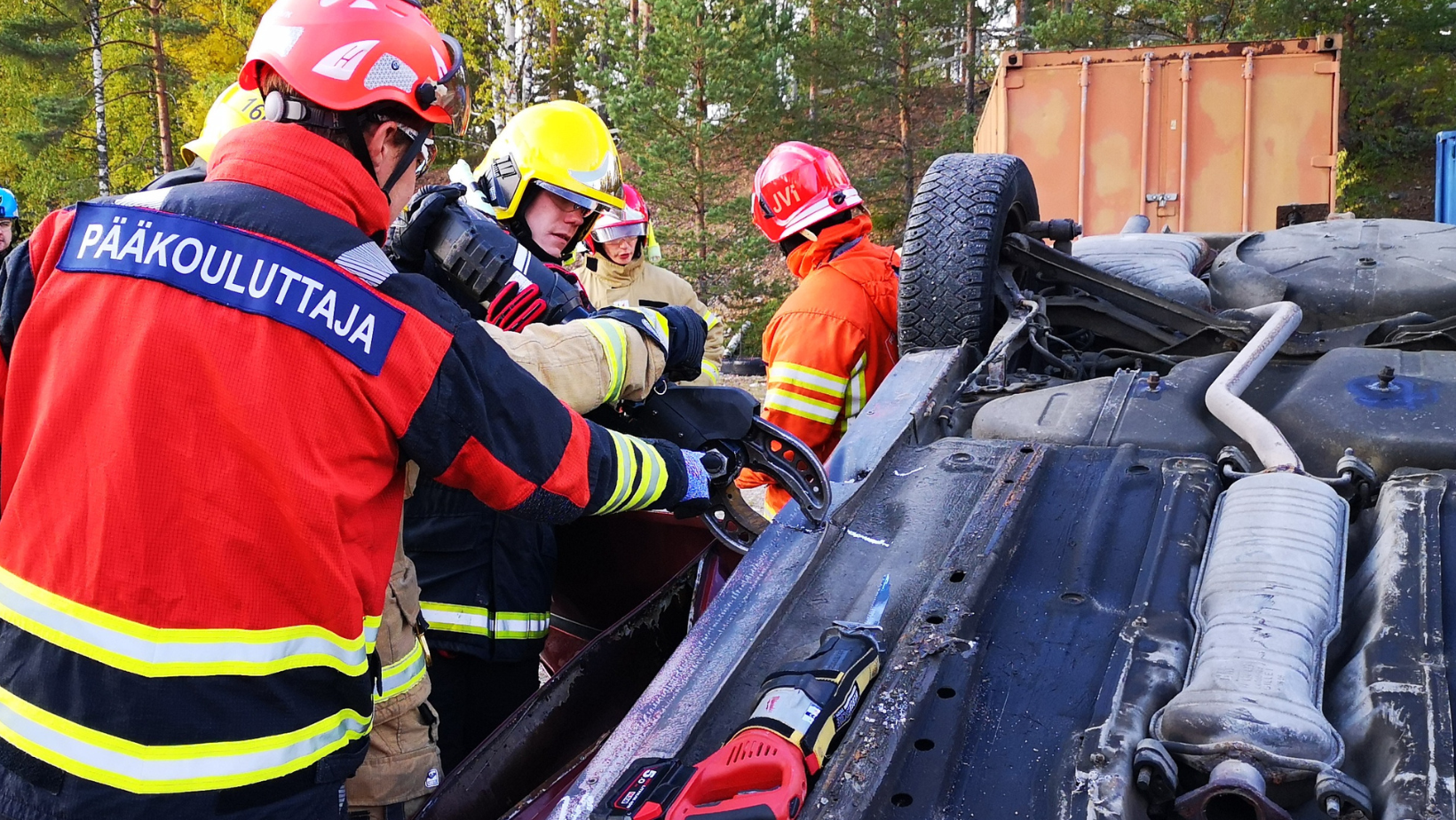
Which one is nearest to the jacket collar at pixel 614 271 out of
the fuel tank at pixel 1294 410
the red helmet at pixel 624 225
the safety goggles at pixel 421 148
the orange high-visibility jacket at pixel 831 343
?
the red helmet at pixel 624 225

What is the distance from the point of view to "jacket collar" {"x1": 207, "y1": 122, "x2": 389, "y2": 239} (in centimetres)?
154

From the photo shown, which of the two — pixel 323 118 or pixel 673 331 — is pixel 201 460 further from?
pixel 673 331

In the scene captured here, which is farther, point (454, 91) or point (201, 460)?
point (454, 91)

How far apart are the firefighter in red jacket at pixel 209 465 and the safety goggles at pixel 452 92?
19cm

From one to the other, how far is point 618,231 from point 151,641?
417cm

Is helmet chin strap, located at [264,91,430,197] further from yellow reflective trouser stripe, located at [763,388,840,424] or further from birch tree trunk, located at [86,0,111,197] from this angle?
birch tree trunk, located at [86,0,111,197]

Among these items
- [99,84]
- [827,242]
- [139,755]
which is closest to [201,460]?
[139,755]

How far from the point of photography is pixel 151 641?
1418 mm

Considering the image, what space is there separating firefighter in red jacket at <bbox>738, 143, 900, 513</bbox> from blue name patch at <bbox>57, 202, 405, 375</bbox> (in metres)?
1.90

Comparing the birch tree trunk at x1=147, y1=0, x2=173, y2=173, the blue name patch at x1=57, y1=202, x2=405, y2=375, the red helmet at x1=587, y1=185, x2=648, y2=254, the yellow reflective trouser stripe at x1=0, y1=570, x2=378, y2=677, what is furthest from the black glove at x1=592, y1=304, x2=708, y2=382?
the birch tree trunk at x1=147, y1=0, x2=173, y2=173

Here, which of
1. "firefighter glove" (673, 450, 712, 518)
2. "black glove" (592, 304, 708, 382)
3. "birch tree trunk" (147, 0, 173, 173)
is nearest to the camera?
"firefighter glove" (673, 450, 712, 518)

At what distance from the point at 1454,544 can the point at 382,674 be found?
68.0 inches

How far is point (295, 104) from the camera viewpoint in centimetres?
163

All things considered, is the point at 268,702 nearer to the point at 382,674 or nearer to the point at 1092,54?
the point at 382,674
